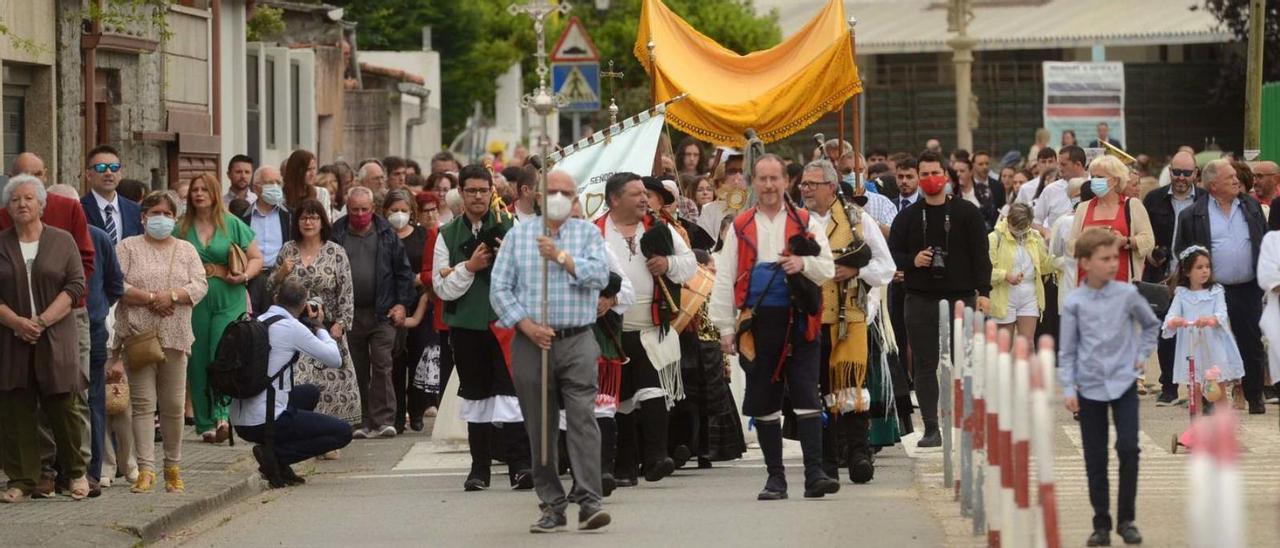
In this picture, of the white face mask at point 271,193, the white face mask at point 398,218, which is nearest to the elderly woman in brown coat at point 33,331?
the white face mask at point 271,193

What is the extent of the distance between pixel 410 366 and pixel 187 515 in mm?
6027

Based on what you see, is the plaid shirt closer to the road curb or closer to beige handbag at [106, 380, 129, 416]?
the road curb

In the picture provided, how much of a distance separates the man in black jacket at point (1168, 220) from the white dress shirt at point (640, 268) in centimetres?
597

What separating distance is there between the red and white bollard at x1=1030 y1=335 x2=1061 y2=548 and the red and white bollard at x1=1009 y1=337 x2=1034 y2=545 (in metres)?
0.06

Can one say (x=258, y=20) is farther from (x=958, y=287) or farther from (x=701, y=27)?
(x=701, y=27)

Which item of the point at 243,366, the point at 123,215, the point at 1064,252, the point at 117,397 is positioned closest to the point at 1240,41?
the point at 1064,252

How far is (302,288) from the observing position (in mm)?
14938

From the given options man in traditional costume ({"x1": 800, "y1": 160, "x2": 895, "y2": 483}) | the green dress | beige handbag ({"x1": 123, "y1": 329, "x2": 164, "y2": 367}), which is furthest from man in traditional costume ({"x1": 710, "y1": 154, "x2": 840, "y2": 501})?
the green dress

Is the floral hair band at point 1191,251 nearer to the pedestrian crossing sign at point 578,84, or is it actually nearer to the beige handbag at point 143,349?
the beige handbag at point 143,349

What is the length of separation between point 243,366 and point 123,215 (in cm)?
204

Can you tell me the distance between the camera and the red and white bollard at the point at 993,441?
9.70 m

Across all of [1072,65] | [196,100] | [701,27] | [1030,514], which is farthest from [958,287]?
[701,27]

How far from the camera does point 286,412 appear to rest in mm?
14617

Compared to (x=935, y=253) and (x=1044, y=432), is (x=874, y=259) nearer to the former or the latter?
(x=935, y=253)
